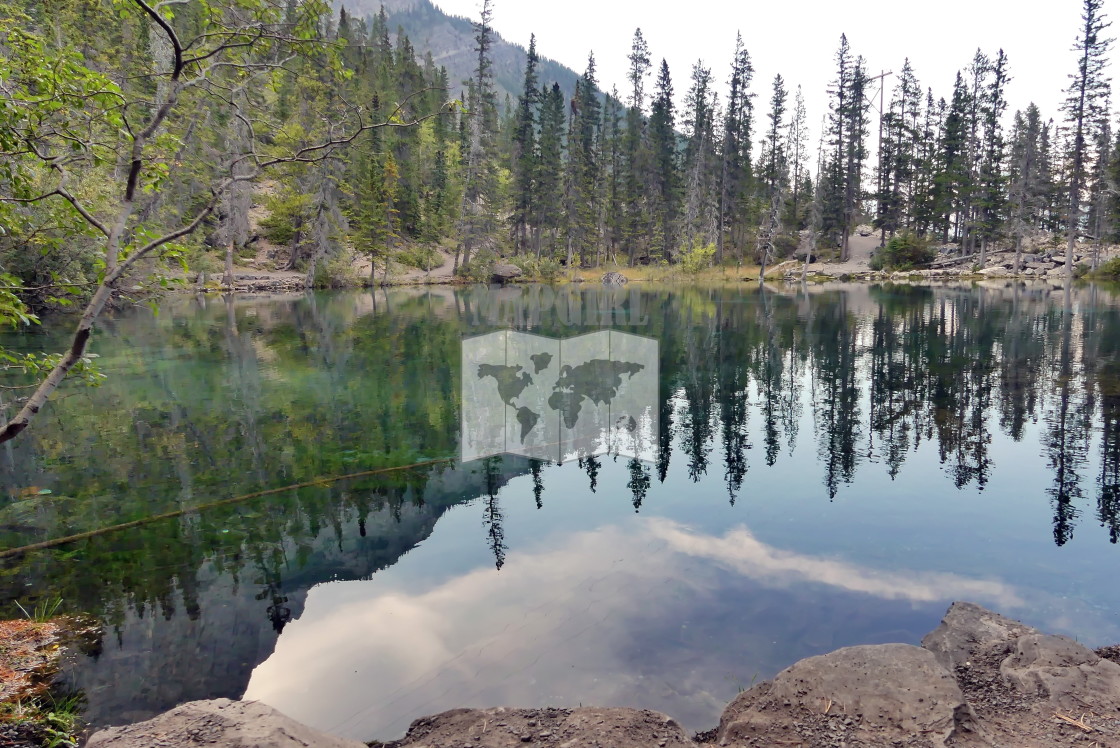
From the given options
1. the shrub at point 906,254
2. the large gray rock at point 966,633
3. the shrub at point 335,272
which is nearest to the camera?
the large gray rock at point 966,633

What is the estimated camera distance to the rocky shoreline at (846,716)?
347 centimetres

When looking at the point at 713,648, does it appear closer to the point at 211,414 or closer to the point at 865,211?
the point at 211,414

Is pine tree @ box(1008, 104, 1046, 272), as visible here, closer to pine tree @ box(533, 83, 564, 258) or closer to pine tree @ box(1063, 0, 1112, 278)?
pine tree @ box(1063, 0, 1112, 278)

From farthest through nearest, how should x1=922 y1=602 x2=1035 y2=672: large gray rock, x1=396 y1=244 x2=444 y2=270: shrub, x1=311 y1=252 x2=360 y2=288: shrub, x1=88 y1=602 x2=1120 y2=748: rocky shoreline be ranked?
1. x1=396 y1=244 x2=444 y2=270: shrub
2. x1=311 y1=252 x2=360 y2=288: shrub
3. x1=922 y1=602 x2=1035 y2=672: large gray rock
4. x1=88 y1=602 x2=1120 y2=748: rocky shoreline

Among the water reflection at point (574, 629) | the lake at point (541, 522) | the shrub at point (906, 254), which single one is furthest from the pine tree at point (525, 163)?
the water reflection at point (574, 629)

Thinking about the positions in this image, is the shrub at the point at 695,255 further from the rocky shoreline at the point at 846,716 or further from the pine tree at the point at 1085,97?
the rocky shoreline at the point at 846,716

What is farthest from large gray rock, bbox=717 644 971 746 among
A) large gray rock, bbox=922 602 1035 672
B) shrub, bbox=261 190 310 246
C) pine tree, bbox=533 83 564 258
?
pine tree, bbox=533 83 564 258

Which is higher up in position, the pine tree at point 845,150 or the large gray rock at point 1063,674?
the pine tree at point 845,150

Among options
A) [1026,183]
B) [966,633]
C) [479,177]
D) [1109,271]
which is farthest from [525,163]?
[966,633]

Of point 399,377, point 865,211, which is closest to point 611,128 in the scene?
point 865,211

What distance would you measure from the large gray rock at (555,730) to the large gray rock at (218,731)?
0.79m

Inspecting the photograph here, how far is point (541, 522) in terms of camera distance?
878 cm

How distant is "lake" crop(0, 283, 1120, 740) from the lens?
225 inches

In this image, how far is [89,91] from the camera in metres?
4.12
